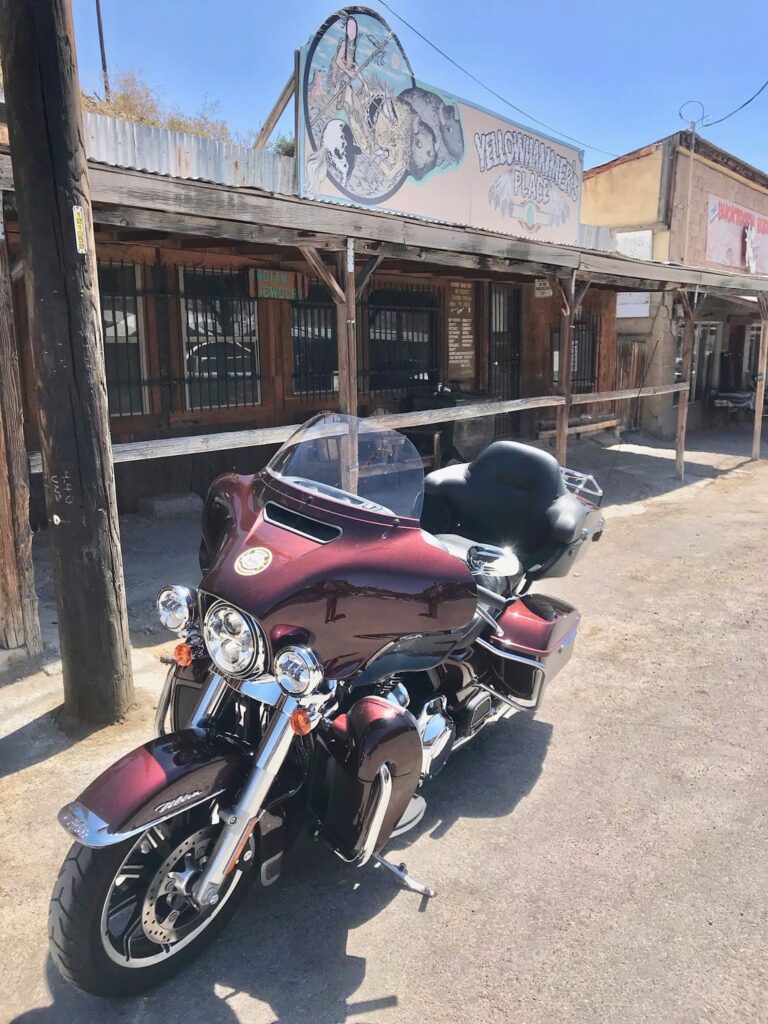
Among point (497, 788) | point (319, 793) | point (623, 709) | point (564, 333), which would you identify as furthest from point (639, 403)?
point (319, 793)

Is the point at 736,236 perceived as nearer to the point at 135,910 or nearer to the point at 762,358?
the point at 762,358

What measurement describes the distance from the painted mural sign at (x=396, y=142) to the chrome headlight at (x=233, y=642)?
6.77 meters

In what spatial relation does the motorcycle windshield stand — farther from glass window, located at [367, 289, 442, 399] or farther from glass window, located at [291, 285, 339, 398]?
glass window, located at [367, 289, 442, 399]

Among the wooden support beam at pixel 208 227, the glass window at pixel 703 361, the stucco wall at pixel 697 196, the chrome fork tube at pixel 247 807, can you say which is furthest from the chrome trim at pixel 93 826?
the glass window at pixel 703 361

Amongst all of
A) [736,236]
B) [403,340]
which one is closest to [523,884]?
[403,340]

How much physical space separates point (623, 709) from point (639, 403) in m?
12.4

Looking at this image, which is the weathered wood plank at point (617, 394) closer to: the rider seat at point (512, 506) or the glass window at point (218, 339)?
the glass window at point (218, 339)

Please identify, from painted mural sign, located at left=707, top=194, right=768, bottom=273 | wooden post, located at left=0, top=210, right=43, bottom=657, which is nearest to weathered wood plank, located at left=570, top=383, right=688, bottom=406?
wooden post, located at left=0, top=210, right=43, bottom=657

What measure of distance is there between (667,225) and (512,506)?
43.7 ft

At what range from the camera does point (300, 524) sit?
256cm

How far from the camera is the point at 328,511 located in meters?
2.53

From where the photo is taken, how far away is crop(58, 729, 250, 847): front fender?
213 cm

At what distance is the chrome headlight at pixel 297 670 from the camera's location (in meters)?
2.20

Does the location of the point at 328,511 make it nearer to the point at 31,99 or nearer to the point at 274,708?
the point at 274,708
